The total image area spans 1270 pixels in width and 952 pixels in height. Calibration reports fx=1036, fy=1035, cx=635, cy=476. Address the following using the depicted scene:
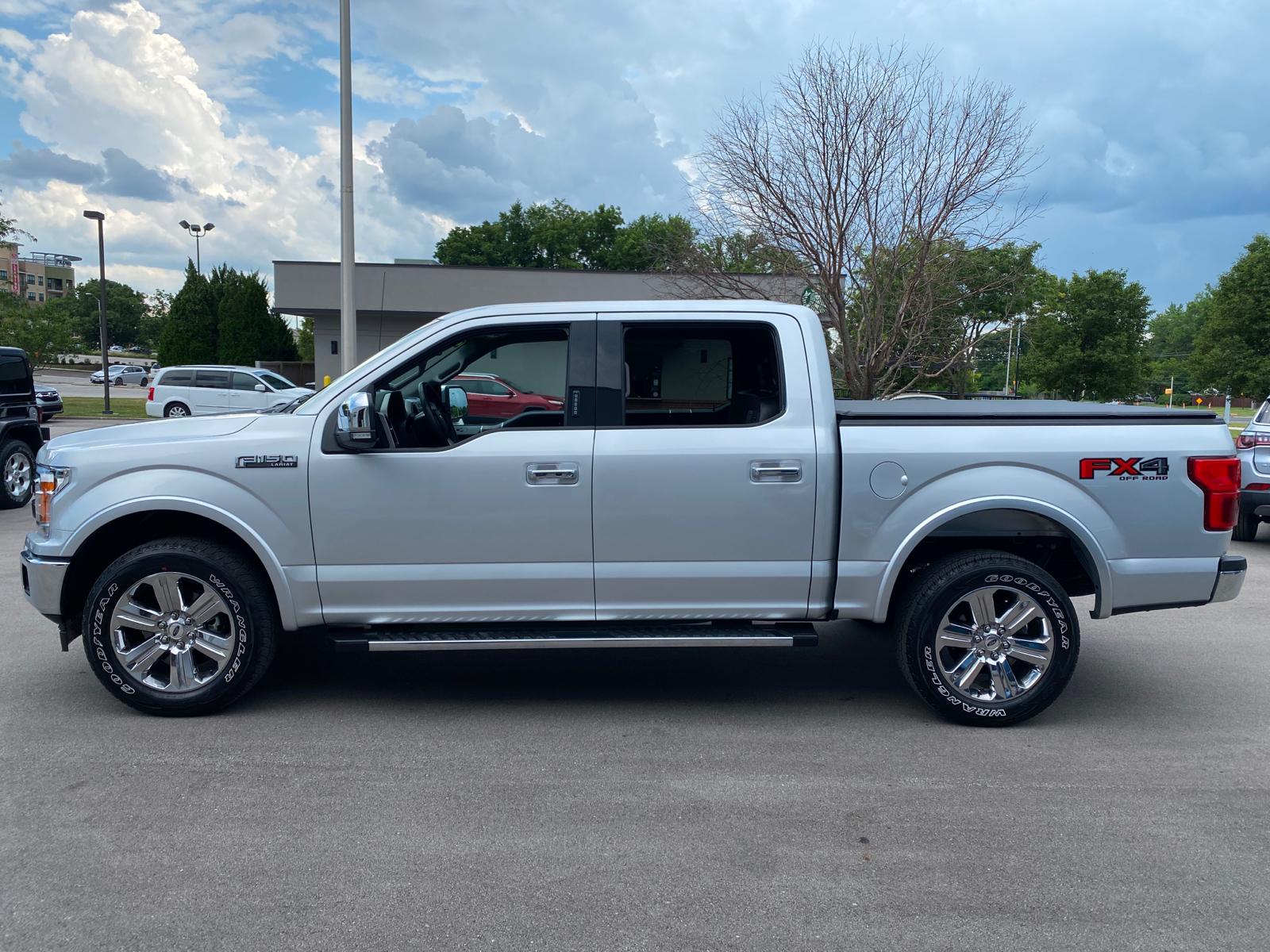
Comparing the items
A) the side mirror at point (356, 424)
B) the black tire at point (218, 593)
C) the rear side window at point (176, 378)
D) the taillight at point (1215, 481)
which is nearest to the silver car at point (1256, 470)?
the taillight at point (1215, 481)

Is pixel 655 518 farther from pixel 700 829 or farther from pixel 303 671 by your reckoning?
pixel 303 671

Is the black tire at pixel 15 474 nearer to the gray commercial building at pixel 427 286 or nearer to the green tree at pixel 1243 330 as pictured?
the gray commercial building at pixel 427 286

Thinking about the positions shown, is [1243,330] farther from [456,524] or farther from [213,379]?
[456,524]

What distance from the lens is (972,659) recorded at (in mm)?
5070

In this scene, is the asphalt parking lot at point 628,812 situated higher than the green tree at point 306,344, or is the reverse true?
the green tree at point 306,344

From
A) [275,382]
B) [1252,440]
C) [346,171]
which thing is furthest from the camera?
[275,382]

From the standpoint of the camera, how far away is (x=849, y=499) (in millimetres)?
4965

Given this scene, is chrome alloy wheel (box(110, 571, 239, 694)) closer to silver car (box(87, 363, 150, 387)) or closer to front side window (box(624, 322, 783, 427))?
front side window (box(624, 322, 783, 427))

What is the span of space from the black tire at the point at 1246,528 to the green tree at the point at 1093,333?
3811 centimetres

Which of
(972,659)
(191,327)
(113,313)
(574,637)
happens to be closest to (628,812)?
(574,637)

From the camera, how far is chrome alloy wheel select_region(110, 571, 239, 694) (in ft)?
16.5

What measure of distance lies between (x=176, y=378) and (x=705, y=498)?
29.2 metres

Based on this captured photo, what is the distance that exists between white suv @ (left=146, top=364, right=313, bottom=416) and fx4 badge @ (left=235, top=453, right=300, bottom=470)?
26165 mm

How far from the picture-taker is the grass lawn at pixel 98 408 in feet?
112
